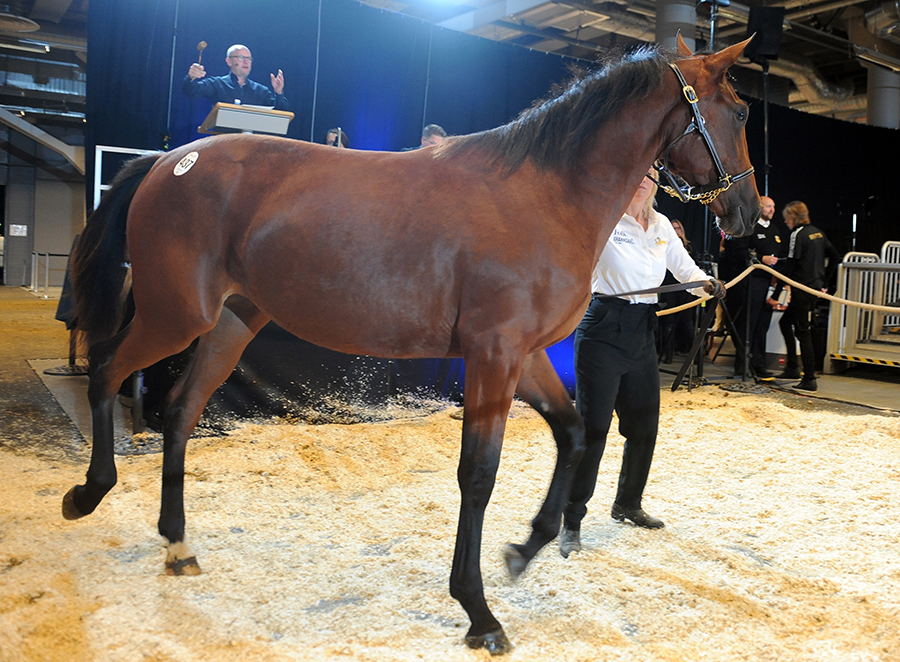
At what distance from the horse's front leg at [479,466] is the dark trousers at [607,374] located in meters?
0.80

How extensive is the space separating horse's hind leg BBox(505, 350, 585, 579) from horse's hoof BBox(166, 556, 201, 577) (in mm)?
1045

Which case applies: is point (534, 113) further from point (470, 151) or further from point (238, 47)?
point (238, 47)

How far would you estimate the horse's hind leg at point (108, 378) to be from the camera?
235 centimetres

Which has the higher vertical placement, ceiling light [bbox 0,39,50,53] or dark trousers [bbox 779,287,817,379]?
ceiling light [bbox 0,39,50,53]

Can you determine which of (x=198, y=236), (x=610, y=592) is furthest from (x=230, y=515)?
(x=610, y=592)

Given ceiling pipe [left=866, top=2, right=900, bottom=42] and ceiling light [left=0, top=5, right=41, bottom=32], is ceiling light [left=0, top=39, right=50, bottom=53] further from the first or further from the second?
ceiling pipe [left=866, top=2, right=900, bottom=42]

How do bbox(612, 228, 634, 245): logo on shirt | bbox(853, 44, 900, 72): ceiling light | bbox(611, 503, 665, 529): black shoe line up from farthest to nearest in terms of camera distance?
bbox(853, 44, 900, 72): ceiling light < bbox(611, 503, 665, 529): black shoe < bbox(612, 228, 634, 245): logo on shirt

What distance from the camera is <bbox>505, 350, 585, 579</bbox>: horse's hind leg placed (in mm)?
2230

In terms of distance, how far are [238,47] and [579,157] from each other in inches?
137

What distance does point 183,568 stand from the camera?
2.29m

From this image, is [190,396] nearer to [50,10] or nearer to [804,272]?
[804,272]

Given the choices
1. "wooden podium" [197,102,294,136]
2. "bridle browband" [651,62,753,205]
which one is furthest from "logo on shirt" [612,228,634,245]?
"wooden podium" [197,102,294,136]

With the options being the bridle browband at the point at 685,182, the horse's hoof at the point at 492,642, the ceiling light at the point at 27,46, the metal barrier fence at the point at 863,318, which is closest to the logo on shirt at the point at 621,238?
the bridle browband at the point at 685,182

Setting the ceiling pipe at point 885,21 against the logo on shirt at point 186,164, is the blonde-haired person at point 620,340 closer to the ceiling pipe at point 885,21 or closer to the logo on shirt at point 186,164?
the logo on shirt at point 186,164
